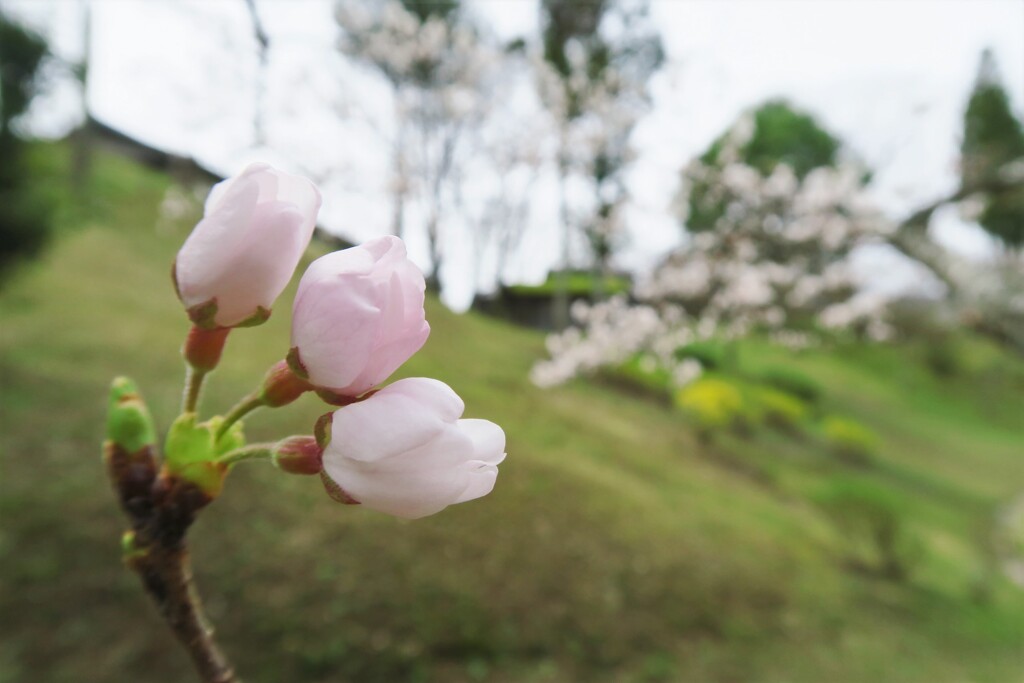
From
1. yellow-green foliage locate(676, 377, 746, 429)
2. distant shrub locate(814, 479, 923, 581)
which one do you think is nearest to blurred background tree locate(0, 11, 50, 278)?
yellow-green foliage locate(676, 377, 746, 429)

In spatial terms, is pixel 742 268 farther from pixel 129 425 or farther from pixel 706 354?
pixel 706 354

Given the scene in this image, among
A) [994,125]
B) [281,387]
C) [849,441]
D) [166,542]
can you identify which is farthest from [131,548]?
[994,125]

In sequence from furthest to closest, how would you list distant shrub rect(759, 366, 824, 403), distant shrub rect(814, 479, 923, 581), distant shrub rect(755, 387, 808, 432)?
distant shrub rect(759, 366, 824, 403), distant shrub rect(755, 387, 808, 432), distant shrub rect(814, 479, 923, 581)

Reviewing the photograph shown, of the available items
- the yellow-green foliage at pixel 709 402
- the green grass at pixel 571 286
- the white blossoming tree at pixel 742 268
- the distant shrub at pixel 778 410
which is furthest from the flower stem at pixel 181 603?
the distant shrub at pixel 778 410

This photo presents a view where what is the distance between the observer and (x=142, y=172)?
1420 cm

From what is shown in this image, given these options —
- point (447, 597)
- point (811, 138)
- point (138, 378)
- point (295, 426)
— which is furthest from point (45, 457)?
point (811, 138)

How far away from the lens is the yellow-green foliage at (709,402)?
849 centimetres

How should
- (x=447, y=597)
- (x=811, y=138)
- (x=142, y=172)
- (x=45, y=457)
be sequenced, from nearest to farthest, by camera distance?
(x=447, y=597) < (x=45, y=457) < (x=142, y=172) < (x=811, y=138)

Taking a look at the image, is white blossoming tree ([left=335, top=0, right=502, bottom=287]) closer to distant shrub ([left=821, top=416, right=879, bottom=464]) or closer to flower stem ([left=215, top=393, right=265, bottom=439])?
flower stem ([left=215, top=393, right=265, bottom=439])

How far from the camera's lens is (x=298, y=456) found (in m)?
0.42

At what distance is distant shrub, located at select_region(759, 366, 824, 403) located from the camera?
13.2 metres

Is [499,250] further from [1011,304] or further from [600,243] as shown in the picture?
[1011,304]

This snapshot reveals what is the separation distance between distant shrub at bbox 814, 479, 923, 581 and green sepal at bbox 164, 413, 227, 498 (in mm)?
6639

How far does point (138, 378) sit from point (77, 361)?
0.81 meters
